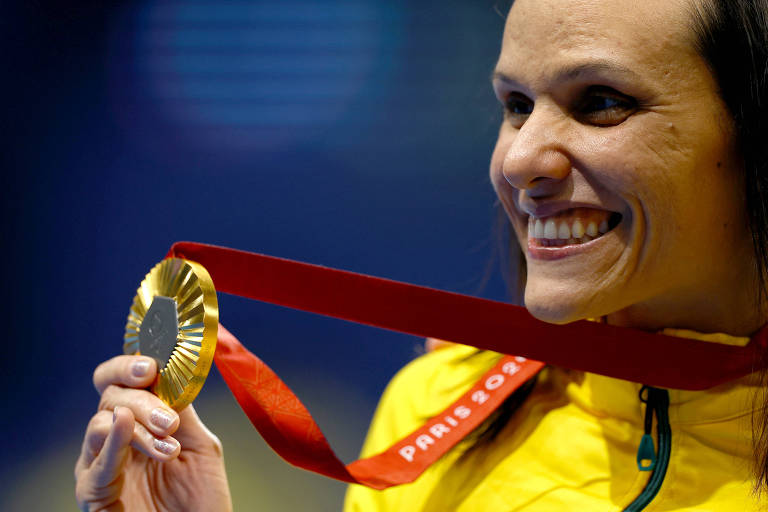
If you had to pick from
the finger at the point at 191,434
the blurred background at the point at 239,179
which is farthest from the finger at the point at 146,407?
the blurred background at the point at 239,179

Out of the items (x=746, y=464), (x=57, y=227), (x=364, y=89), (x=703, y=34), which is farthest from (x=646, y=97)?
(x=57, y=227)

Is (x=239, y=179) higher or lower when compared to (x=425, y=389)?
higher

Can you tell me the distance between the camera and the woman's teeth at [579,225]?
1.00m

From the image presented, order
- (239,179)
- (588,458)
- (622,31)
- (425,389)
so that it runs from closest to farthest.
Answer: (622,31) < (588,458) < (425,389) < (239,179)

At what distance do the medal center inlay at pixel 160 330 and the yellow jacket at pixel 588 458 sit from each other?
0.46m

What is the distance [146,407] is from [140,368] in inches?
2.2

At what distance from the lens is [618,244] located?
981 mm

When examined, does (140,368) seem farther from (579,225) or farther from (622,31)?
(622,31)

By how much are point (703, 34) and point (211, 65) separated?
145cm

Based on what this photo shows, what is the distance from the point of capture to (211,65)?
208 cm

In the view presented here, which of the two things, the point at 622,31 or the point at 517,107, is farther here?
the point at 517,107

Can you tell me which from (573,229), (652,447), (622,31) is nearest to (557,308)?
(573,229)

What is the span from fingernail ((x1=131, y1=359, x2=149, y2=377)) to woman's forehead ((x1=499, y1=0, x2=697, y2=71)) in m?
0.65

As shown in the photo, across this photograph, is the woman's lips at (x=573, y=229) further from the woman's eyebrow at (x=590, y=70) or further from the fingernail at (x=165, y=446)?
the fingernail at (x=165, y=446)
